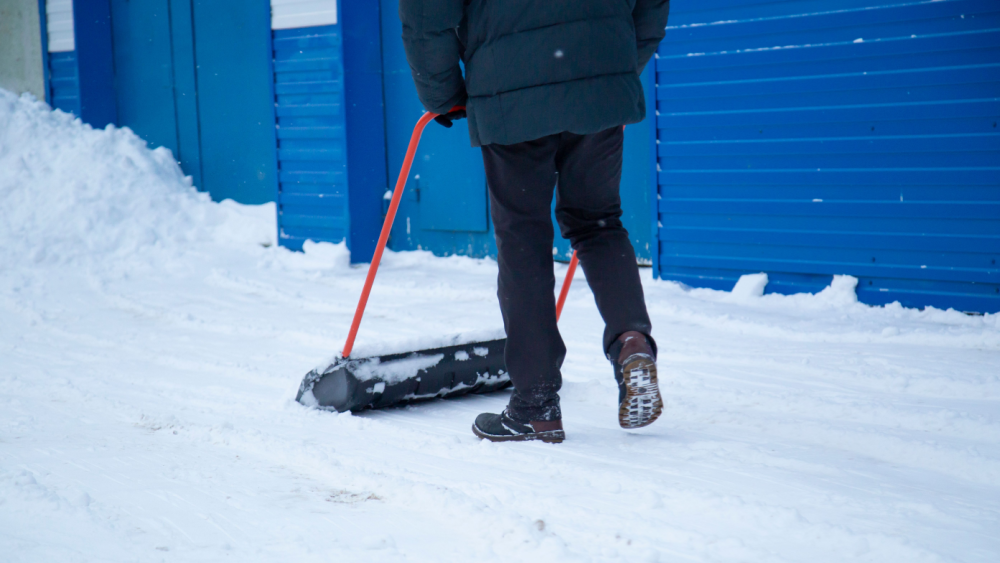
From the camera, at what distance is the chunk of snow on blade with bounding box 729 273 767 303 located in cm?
430

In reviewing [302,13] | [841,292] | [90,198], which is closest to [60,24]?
[90,198]

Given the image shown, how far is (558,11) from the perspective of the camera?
187 cm

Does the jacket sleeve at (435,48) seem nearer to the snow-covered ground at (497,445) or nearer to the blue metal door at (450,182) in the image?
the snow-covered ground at (497,445)

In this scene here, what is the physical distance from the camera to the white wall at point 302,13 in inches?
233

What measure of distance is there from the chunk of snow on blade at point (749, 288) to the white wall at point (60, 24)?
21.7 ft

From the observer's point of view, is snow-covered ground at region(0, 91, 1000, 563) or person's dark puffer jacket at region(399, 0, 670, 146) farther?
person's dark puffer jacket at region(399, 0, 670, 146)

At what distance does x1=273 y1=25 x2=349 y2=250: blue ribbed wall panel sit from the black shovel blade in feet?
11.9

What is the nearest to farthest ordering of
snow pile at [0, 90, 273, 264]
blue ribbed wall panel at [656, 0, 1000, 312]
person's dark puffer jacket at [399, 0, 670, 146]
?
1. person's dark puffer jacket at [399, 0, 670, 146]
2. blue ribbed wall panel at [656, 0, 1000, 312]
3. snow pile at [0, 90, 273, 264]

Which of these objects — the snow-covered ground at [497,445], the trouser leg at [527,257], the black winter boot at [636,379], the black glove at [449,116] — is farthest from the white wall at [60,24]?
the black winter boot at [636,379]

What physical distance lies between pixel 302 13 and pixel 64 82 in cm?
339

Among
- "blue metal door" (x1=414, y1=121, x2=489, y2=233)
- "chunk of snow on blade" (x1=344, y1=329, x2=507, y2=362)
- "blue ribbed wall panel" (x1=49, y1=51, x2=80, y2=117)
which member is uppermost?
"blue ribbed wall panel" (x1=49, y1=51, x2=80, y2=117)

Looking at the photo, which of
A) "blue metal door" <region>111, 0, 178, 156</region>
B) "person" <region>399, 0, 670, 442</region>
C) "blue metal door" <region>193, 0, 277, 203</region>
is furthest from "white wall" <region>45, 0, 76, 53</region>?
"person" <region>399, 0, 670, 442</region>

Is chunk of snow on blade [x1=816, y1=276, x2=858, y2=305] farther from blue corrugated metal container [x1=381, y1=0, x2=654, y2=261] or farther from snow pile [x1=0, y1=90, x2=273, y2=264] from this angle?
snow pile [x1=0, y1=90, x2=273, y2=264]

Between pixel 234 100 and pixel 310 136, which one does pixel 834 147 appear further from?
pixel 234 100
